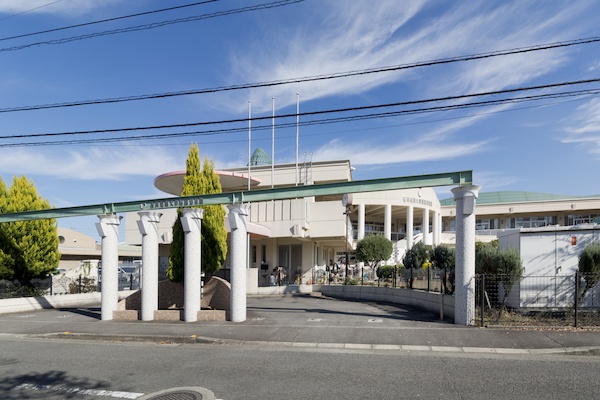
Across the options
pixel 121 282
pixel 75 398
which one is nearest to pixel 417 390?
pixel 75 398

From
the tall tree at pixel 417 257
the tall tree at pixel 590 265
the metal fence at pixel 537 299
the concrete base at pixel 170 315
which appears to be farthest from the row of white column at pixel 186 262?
the tall tree at pixel 417 257

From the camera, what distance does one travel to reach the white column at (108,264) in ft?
50.5

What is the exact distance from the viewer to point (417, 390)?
6.73 meters

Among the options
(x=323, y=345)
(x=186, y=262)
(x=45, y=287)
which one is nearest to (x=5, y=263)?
(x=45, y=287)

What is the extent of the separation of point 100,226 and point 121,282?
13.4 meters

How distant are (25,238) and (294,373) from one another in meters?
17.5

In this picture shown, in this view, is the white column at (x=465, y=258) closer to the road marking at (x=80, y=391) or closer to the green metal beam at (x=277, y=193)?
the green metal beam at (x=277, y=193)

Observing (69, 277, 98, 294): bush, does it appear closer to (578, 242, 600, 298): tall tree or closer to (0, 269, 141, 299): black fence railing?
(0, 269, 141, 299): black fence railing

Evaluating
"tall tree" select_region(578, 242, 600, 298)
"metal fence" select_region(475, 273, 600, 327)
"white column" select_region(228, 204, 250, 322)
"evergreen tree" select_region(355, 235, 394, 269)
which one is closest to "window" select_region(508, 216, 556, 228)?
"evergreen tree" select_region(355, 235, 394, 269)

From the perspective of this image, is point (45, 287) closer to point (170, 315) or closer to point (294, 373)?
point (170, 315)

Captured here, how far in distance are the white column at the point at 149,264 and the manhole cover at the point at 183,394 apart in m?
8.40

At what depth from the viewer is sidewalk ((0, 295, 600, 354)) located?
392 inches

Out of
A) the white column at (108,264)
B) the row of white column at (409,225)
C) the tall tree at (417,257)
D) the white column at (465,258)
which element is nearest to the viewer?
the white column at (465,258)

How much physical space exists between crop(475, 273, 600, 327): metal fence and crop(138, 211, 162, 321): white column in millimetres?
10072
